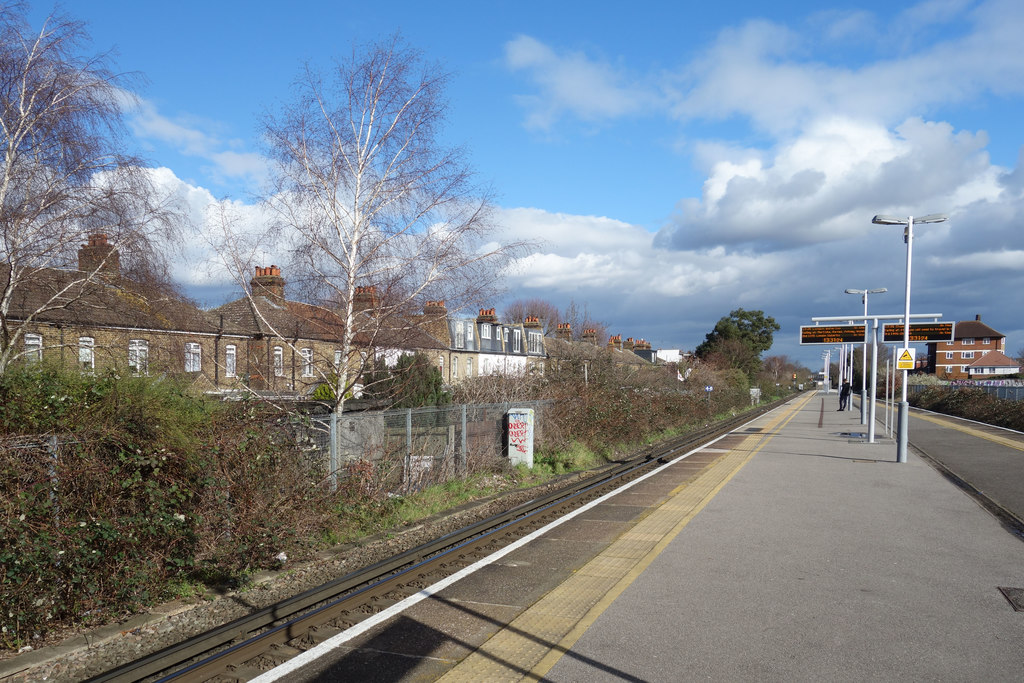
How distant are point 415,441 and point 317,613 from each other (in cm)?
614

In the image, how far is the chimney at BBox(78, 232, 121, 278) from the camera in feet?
37.8

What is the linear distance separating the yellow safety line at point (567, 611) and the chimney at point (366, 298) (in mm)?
5012

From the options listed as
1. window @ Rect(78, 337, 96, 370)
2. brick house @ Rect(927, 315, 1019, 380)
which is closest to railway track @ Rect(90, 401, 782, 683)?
window @ Rect(78, 337, 96, 370)

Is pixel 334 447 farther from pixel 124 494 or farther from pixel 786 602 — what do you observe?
pixel 786 602

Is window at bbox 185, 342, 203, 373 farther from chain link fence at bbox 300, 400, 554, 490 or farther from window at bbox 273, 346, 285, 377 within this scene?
chain link fence at bbox 300, 400, 554, 490

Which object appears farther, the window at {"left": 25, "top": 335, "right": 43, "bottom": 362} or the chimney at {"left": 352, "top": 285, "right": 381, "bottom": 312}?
the chimney at {"left": 352, "top": 285, "right": 381, "bottom": 312}

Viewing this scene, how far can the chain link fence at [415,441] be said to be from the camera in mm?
10133

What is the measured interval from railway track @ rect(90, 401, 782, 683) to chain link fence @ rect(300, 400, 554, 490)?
1.82 meters

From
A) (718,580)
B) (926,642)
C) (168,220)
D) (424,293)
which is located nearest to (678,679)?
(926,642)

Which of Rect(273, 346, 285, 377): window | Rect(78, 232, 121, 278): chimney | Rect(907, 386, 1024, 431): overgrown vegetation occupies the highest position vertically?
Rect(78, 232, 121, 278): chimney

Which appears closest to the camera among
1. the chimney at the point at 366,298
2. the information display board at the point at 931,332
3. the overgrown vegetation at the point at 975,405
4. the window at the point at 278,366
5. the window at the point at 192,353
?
the window at the point at 278,366

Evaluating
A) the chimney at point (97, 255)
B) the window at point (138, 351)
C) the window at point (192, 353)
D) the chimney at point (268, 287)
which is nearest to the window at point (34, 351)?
the window at point (138, 351)

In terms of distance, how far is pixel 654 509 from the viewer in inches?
453

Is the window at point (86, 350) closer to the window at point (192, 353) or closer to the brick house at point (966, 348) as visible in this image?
the window at point (192, 353)
